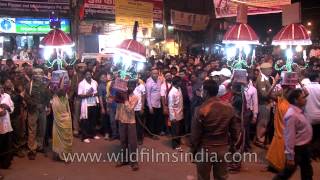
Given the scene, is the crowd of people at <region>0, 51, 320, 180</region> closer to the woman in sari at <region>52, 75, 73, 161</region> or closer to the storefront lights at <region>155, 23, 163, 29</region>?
the woman in sari at <region>52, 75, 73, 161</region>

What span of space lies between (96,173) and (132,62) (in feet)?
8.82

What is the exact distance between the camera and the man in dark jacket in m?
6.31

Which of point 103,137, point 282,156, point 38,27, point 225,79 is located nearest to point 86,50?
point 38,27

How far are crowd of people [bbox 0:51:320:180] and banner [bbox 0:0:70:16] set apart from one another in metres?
4.23

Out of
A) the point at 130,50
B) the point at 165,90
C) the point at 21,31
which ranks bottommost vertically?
the point at 165,90

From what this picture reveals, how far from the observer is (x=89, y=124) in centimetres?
1223

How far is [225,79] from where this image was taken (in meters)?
9.86

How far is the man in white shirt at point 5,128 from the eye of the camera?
914 centimetres

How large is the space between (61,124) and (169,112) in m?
2.64

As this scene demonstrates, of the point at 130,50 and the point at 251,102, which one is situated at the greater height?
the point at 130,50

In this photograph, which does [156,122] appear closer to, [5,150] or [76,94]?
[76,94]

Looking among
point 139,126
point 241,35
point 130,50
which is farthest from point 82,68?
point 241,35

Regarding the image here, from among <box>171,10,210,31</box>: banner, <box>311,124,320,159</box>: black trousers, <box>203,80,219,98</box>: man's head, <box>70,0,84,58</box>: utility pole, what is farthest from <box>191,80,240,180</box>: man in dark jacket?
<box>171,10,210,31</box>: banner

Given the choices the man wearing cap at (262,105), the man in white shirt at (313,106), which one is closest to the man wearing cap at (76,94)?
the man wearing cap at (262,105)
